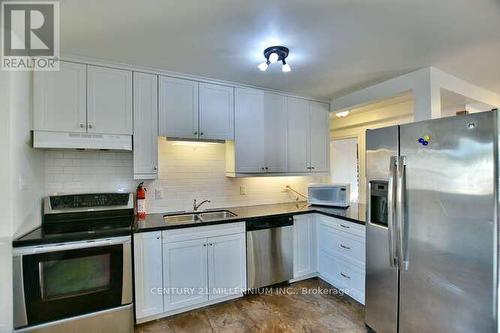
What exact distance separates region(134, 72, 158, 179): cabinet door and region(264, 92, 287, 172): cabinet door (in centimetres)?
134

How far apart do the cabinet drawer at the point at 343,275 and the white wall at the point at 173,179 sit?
1.06 metres

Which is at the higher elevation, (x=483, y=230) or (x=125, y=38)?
→ (x=125, y=38)

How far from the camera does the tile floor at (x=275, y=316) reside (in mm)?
2225

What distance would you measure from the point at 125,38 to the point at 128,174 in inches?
54.3

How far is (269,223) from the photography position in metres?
2.83

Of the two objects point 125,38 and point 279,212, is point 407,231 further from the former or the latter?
point 125,38

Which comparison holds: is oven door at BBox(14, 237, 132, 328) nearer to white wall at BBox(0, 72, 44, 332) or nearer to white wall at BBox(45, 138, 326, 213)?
white wall at BBox(0, 72, 44, 332)

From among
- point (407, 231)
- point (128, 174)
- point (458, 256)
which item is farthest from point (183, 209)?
point (458, 256)

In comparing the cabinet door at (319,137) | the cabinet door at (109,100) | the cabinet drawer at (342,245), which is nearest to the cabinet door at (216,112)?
the cabinet door at (109,100)

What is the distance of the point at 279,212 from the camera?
9.70 ft

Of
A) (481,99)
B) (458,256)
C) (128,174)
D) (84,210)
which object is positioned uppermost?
(481,99)

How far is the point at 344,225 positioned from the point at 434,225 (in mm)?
1126

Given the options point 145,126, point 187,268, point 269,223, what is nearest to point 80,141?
point 145,126
